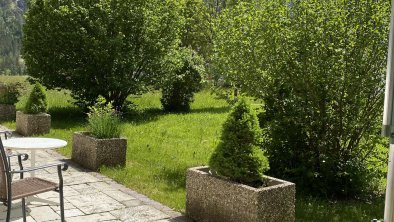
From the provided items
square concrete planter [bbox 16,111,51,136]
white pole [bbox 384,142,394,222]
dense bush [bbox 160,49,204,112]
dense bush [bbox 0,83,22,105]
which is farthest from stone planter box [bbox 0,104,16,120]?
white pole [bbox 384,142,394,222]

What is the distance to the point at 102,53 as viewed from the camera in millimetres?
14289

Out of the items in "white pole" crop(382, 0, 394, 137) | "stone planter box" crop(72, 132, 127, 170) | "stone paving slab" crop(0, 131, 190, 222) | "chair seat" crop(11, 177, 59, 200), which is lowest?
"stone paving slab" crop(0, 131, 190, 222)

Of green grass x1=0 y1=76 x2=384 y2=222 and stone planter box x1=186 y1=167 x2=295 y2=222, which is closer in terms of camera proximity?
stone planter box x1=186 y1=167 x2=295 y2=222

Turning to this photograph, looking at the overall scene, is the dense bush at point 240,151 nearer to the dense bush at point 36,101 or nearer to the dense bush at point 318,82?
the dense bush at point 318,82

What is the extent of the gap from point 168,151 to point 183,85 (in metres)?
7.72

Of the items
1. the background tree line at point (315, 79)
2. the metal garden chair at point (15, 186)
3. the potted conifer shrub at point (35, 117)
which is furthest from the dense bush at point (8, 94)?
the metal garden chair at point (15, 186)

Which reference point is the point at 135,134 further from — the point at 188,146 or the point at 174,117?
the point at 174,117

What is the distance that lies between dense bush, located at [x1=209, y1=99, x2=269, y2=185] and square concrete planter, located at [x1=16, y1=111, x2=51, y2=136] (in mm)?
7425

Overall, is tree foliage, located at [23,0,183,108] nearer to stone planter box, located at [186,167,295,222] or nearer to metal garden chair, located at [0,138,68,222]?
stone planter box, located at [186,167,295,222]

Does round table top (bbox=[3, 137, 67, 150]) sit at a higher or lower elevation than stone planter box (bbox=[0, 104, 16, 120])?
higher

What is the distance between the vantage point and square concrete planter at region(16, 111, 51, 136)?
11.4 meters

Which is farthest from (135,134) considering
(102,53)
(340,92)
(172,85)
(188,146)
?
(340,92)

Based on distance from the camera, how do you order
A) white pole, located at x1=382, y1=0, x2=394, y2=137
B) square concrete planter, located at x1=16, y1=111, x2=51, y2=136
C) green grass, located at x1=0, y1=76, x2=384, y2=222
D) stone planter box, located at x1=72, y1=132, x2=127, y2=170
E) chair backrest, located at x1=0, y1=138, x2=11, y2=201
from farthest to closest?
square concrete planter, located at x1=16, y1=111, x2=51, y2=136, stone planter box, located at x1=72, y1=132, x2=127, y2=170, green grass, located at x1=0, y1=76, x2=384, y2=222, chair backrest, located at x1=0, y1=138, x2=11, y2=201, white pole, located at x1=382, y1=0, x2=394, y2=137

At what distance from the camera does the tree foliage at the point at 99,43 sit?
14.5 metres
